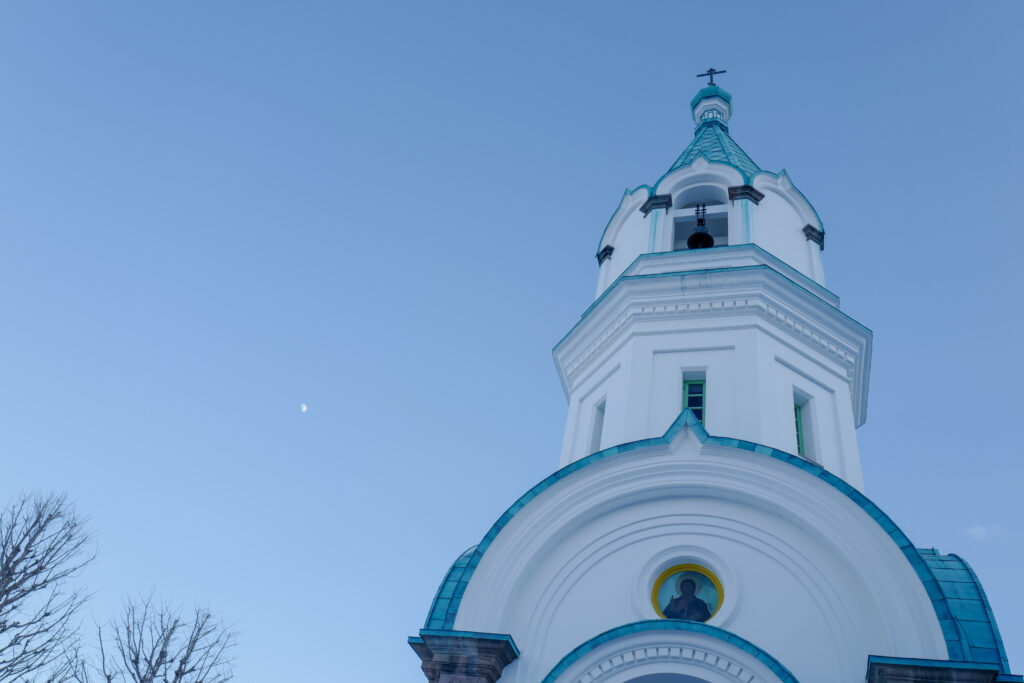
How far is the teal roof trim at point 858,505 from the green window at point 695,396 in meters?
1.62

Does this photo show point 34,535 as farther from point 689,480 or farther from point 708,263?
point 708,263

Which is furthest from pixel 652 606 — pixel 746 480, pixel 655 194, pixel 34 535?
pixel 34 535

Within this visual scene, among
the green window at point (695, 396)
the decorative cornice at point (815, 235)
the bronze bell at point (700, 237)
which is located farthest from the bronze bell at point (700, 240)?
the green window at point (695, 396)

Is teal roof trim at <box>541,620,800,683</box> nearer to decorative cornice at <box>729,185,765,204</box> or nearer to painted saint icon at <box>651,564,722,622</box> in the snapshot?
painted saint icon at <box>651,564,722,622</box>

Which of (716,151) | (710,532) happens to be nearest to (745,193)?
(716,151)

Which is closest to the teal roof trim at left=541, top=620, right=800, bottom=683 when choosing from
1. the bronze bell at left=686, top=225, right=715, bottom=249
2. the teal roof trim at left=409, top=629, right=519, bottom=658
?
the teal roof trim at left=409, top=629, right=519, bottom=658

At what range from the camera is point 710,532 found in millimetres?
10570

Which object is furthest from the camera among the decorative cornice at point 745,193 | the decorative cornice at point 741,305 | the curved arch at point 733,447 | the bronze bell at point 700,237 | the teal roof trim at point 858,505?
the bronze bell at point 700,237

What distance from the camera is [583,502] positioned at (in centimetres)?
1104

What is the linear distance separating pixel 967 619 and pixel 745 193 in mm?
9553

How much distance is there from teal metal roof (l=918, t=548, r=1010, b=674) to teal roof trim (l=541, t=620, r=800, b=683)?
Answer: 5.36ft

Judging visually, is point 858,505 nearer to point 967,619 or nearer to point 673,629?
point 967,619

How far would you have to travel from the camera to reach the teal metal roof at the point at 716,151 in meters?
17.6

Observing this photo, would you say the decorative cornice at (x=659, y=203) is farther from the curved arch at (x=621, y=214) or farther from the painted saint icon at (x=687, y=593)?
the painted saint icon at (x=687, y=593)
